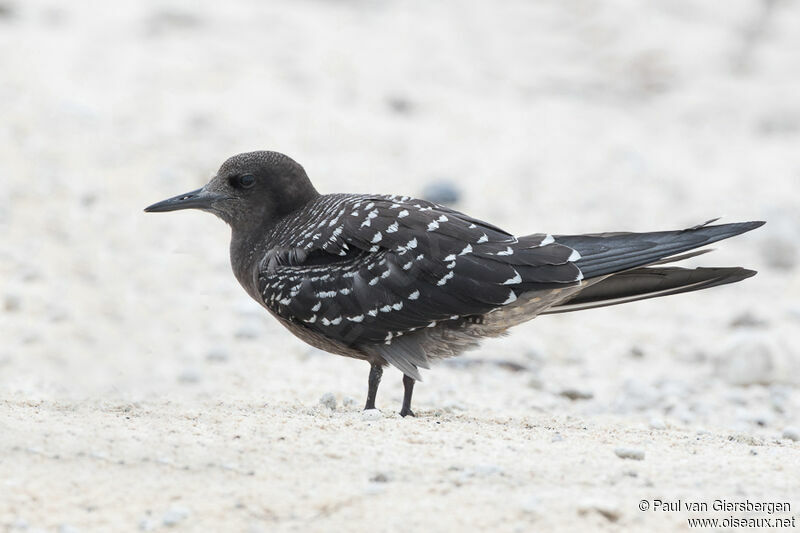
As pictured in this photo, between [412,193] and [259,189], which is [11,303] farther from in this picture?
[412,193]

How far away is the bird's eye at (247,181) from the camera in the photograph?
6.43 metres

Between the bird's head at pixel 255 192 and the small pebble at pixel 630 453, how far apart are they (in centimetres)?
280

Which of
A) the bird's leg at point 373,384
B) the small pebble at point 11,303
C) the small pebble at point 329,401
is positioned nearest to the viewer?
the bird's leg at point 373,384

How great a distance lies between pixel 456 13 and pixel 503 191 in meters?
5.01

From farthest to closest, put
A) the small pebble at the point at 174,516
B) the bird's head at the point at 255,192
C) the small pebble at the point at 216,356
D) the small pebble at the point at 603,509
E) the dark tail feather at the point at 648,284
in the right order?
1. the small pebble at the point at 216,356
2. the bird's head at the point at 255,192
3. the dark tail feather at the point at 648,284
4. the small pebble at the point at 603,509
5. the small pebble at the point at 174,516

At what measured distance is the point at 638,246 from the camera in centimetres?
560

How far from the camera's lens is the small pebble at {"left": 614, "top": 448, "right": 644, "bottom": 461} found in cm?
455

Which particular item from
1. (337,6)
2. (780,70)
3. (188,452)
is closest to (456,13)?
(337,6)

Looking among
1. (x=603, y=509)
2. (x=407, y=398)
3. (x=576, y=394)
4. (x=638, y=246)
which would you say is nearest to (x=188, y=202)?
(x=407, y=398)

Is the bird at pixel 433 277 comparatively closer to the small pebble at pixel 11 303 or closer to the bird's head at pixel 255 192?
the bird's head at pixel 255 192

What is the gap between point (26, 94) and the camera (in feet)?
36.9

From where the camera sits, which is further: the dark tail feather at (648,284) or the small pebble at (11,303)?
the small pebble at (11,303)

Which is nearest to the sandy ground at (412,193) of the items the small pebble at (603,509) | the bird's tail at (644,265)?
the small pebble at (603,509)

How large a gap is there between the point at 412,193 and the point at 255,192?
4526 millimetres
